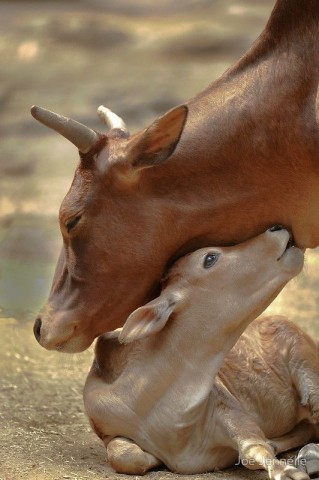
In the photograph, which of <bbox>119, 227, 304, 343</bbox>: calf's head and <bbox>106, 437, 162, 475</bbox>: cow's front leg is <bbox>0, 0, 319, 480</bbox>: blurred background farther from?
<bbox>119, 227, 304, 343</bbox>: calf's head

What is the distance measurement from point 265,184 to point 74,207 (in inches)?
27.9

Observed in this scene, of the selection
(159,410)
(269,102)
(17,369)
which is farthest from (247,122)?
(17,369)

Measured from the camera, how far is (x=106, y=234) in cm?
406

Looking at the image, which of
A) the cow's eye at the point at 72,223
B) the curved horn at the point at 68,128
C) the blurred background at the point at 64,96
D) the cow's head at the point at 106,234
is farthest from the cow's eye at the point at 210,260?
the blurred background at the point at 64,96

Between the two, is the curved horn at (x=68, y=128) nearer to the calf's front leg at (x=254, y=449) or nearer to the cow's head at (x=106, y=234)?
the cow's head at (x=106, y=234)

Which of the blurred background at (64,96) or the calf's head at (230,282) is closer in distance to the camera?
the calf's head at (230,282)

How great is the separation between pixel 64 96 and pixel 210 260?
17.0 ft

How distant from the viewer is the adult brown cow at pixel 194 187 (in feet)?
13.3

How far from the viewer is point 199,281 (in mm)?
4043

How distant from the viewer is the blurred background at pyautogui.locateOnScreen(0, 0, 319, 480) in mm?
5957

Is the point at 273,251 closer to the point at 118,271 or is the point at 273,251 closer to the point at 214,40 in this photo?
the point at 118,271

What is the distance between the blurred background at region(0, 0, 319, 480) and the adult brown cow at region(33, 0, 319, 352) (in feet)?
4.01

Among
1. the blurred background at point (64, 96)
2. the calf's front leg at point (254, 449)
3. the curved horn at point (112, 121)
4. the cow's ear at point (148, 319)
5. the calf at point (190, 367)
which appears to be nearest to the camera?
the calf's front leg at point (254, 449)

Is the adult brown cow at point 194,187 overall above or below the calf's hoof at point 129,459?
above
